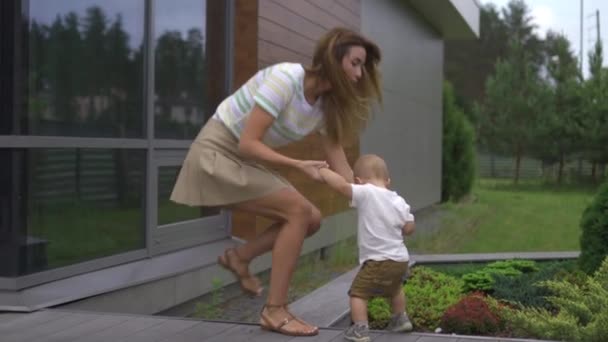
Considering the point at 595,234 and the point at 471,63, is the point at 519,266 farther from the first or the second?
the point at 471,63

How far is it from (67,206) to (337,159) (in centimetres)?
189

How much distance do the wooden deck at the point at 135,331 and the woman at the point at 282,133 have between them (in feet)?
0.49

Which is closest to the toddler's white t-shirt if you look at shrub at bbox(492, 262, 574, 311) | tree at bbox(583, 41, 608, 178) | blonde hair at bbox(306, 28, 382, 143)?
blonde hair at bbox(306, 28, 382, 143)

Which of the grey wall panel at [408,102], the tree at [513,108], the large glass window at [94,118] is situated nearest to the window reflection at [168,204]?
the large glass window at [94,118]

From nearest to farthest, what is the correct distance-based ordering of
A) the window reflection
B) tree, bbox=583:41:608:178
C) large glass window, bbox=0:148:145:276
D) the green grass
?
large glass window, bbox=0:148:145:276 → the window reflection → the green grass → tree, bbox=583:41:608:178

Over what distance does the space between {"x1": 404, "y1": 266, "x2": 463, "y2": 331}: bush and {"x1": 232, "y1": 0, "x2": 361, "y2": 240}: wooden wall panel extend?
3.49 ft

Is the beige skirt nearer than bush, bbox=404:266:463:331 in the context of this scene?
Yes

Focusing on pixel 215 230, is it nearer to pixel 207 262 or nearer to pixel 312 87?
pixel 207 262

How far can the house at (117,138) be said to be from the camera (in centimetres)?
486

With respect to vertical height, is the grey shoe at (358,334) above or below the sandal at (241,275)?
below

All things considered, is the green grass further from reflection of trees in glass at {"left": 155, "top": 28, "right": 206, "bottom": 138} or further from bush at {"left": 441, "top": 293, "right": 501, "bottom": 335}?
reflection of trees in glass at {"left": 155, "top": 28, "right": 206, "bottom": 138}

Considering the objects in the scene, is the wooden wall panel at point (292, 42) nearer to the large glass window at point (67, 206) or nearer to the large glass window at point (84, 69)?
the large glass window at point (67, 206)

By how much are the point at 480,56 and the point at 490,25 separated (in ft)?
8.14

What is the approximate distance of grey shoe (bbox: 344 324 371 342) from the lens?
3852mm
